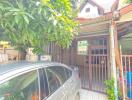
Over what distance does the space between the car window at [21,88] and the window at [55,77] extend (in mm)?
487

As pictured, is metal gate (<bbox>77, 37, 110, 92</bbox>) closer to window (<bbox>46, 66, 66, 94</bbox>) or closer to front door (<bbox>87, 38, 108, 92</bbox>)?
front door (<bbox>87, 38, 108, 92</bbox>)

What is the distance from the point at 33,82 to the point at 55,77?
0.92 metres

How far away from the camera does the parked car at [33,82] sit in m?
2.77

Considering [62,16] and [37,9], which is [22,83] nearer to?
[37,9]

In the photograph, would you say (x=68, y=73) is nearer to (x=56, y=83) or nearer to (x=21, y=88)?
(x=56, y=83)

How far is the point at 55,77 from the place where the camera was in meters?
4.14

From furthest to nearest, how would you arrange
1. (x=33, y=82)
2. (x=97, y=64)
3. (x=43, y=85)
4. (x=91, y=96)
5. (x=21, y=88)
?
(x=97, y=64)
(x=91, y=96)
(x=43, y=85)
(x=33, y=82)
(x=21, y=88)

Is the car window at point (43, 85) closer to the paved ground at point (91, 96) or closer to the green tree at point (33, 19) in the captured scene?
the green tree at point (33, 19)

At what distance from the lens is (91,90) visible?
7715 millimetres

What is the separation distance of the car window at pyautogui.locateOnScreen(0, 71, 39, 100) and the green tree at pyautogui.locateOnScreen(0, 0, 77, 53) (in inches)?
46.8

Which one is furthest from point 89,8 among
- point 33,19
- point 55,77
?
point 55,77

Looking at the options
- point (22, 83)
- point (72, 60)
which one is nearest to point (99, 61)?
point (72, 60)

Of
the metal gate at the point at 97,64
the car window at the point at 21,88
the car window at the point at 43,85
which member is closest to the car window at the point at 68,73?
the car window at the point at 43,85

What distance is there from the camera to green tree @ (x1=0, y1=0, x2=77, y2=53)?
4027mm
